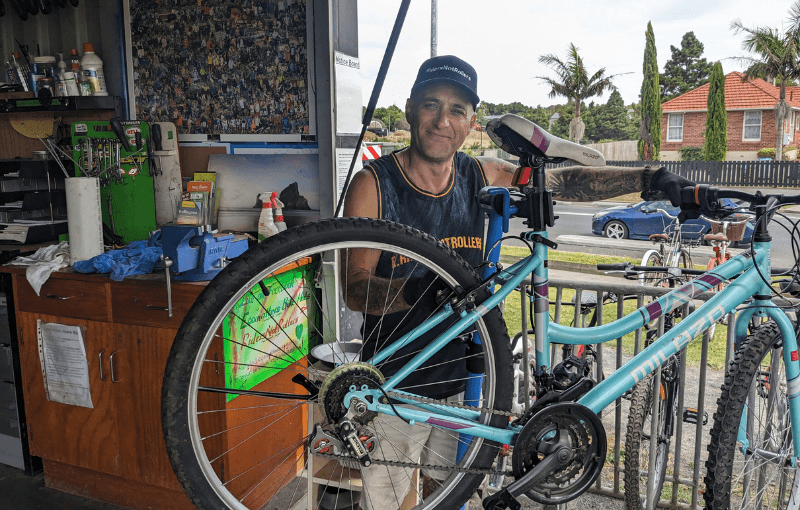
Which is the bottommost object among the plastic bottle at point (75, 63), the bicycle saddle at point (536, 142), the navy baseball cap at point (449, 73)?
the bicycle saddle at point (536, 142)

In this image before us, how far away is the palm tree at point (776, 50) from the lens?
325cm

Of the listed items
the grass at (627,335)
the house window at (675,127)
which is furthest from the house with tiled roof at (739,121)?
the grass at (627,335)

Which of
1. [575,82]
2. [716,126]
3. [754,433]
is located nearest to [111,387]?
[754,433]

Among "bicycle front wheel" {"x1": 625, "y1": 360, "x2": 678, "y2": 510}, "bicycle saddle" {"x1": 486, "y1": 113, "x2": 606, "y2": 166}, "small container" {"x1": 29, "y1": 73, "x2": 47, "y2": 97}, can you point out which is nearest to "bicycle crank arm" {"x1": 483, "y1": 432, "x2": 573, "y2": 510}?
"bicycle saddle" {"x1": 486, "y1": 113, "x2": 606, "y2": 166}

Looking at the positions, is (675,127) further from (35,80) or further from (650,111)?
(35,80)

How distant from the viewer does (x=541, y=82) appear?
9.36ft

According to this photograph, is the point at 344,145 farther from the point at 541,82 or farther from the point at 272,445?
the point at 272,445

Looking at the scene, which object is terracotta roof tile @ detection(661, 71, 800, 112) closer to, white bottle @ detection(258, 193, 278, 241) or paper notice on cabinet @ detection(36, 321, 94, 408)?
white bottle @ detection(258, 193, 278, 241)

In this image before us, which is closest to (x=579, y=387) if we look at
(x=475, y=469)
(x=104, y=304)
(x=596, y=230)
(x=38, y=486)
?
(x=475, y=469)

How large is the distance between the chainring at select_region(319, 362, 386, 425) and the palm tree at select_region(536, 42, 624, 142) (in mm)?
2232

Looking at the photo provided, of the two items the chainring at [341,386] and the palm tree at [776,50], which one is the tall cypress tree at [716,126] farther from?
the chainring at [341,386]

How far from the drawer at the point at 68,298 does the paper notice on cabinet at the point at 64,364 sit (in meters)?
0.07

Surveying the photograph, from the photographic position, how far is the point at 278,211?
8.00 feet

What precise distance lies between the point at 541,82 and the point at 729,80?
619 cm
